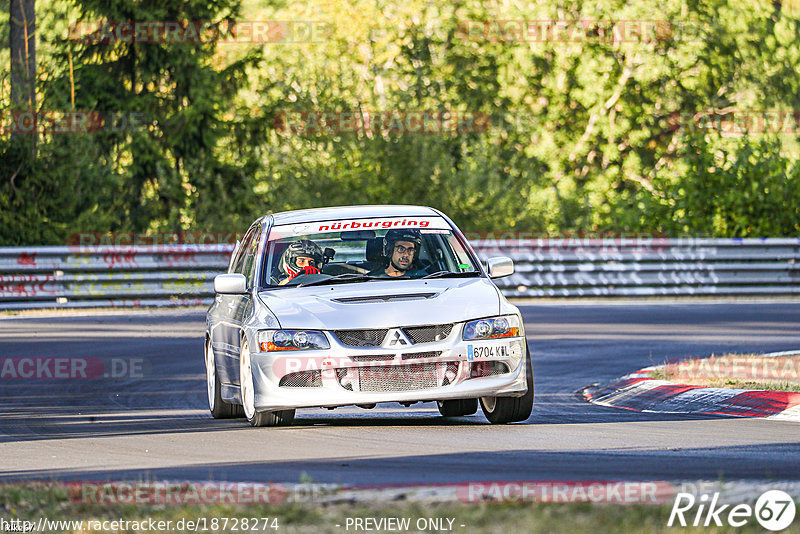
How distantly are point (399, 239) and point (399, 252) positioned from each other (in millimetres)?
128

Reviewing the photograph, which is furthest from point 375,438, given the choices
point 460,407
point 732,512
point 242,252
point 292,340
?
point 732,512

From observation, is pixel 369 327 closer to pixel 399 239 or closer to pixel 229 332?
pixel 399 239

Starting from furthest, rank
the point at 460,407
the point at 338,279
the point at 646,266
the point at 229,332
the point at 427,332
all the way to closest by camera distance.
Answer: the point at 646,266, the point at 460,407, the point at 229,332, the point at 338,279, the point at 427,332

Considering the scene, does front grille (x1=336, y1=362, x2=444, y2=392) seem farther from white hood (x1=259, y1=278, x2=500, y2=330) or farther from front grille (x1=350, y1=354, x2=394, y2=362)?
white hood (x1=259, y1=278, x2=500, y2=330)

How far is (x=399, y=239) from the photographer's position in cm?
1193

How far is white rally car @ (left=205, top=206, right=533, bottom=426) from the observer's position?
10.7 m

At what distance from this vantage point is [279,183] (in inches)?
1454

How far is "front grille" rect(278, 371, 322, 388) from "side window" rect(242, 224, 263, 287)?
126 cm

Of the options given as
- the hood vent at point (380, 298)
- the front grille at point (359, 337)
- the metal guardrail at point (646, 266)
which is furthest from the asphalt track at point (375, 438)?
the metal guardrail at point (646, 266)

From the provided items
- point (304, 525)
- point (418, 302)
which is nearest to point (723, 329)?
point (418, 302)

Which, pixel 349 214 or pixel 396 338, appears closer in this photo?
pixel 396 338

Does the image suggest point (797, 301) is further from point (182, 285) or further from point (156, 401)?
point (156, 401)

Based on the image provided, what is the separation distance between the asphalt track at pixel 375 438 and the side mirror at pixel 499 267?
3.68ft

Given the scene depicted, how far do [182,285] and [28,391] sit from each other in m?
13.5
